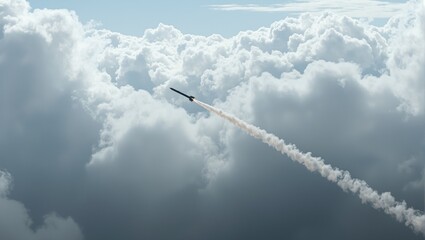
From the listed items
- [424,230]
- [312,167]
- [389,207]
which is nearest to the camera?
[424,230]

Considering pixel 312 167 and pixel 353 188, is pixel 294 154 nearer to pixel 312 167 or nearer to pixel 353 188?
pixel 312 167

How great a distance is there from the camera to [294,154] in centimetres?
15512

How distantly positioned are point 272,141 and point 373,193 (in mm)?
Result: 31459

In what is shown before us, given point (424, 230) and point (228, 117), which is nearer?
point (424, 230)

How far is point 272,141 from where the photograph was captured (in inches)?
6093

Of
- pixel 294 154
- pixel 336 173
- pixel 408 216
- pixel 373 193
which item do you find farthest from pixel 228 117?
pixel 408 216

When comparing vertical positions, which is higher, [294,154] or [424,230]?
[294,154]

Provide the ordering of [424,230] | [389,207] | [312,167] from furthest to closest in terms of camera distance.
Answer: [312,167] → [389,207] → [424,230]

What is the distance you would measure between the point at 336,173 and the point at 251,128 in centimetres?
2666

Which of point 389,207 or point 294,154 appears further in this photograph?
point 294,154

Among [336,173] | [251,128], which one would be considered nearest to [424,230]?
[336,173]

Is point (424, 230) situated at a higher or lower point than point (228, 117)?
lower

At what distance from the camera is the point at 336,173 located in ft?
483

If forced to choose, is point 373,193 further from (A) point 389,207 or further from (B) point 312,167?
(B) point 312,167
